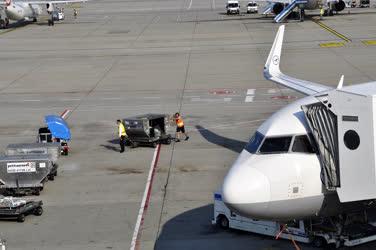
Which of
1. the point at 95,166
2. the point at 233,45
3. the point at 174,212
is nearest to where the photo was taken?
the point at 174,212

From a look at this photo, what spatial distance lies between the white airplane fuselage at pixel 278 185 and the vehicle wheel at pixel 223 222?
530 cm

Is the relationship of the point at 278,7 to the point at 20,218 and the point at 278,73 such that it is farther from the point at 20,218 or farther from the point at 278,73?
the point at 20,218

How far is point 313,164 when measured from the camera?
18.1 m

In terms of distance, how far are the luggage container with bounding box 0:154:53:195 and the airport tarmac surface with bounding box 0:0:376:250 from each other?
0.76 m

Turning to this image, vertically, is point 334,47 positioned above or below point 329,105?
below

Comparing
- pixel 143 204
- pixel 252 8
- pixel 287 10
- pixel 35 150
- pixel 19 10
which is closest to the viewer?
pixel 143 204

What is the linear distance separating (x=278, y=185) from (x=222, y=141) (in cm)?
1838

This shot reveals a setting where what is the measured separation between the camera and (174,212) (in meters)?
25.9

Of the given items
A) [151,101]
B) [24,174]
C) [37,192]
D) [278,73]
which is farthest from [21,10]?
[37,192]

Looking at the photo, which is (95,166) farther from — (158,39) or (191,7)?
(191,7)

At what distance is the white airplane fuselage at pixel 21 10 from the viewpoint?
315 feet

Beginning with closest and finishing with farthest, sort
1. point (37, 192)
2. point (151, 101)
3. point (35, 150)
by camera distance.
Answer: point (37, 192), point (35, 150), point (151, 101)

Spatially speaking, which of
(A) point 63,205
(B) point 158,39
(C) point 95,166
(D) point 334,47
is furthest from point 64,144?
(B) point 158,39

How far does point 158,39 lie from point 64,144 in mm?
47378
